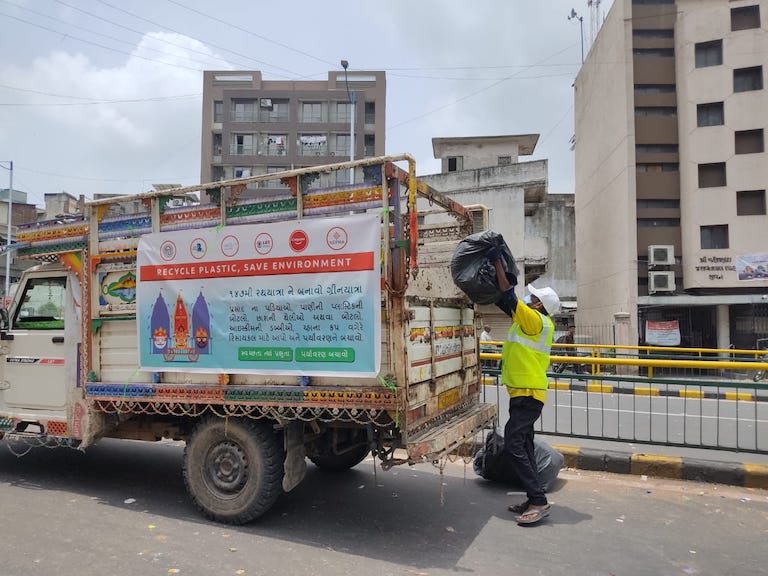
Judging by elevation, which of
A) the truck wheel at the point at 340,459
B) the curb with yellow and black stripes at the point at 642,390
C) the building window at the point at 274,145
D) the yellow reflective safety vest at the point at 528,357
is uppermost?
the building window at the point at 274,145

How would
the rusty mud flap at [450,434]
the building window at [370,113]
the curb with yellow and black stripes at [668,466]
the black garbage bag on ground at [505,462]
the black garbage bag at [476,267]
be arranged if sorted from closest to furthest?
the rusty mud flap at [450,434]
the black garbage bag at [476,267]
the black garbage bag on ground at [505,462]
the curb with yellow and black stripes at [668,466]
the building window at [370,113]

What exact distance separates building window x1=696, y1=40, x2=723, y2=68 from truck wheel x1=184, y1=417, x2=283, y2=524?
81.1 feet

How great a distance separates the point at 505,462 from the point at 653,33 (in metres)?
23.6

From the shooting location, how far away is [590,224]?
27.2 m

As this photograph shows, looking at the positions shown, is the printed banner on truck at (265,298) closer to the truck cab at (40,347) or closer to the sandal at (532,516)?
the truck cab at (40,347)

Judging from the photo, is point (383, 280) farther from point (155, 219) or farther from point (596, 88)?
point (596, 88)

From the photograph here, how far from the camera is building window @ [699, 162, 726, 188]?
2164 centimetres

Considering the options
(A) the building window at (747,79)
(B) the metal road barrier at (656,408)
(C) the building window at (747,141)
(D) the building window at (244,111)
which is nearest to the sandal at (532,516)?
(B) the metal road barrier at (656,408)

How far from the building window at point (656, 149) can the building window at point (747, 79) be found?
2945 millimetres

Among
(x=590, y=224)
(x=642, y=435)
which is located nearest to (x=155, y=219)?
(x=642, y=435)

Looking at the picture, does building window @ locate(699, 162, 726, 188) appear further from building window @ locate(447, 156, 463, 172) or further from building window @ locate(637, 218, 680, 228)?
building window @ locate(447, 156, 463, 172)

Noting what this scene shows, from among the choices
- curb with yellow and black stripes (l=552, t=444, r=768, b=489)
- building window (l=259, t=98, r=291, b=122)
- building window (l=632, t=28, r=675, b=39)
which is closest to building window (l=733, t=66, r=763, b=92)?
building window (l=632, t=28, r=675, b=39)

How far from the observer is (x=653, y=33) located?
22781 mm

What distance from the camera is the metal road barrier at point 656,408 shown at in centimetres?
643
